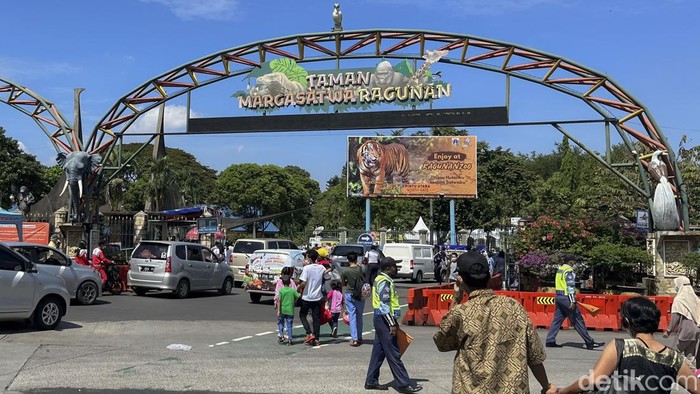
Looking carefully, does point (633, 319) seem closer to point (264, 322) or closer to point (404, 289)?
point (264, 322)

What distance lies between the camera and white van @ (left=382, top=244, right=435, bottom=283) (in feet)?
97.9

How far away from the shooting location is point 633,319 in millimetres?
4020

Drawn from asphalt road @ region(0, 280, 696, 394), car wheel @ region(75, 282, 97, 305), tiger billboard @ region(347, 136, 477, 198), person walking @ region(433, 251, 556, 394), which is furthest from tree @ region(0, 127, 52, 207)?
person walking @ region(433, 251, 556, 394)

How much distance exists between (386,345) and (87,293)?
37.3 feet

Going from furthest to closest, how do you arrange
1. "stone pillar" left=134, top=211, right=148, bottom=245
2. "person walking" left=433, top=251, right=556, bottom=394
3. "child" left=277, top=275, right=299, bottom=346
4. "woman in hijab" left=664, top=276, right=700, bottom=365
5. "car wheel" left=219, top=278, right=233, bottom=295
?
"stone pillar" left=134, top=211, right=148, bottom=245, "car wheel" left=219, top=278, right=233, bottom=295, "child" left=277, top=275, right=299, bottom=346, "woman in hijab" left=664, top=276, right=700, bottom=365, "person walking" left=433, top=251, right=556, bottom=394

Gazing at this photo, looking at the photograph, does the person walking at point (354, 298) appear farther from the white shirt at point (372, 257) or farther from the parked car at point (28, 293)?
the white shirt at point (372, 257)

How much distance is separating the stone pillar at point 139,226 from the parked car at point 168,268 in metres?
8.54

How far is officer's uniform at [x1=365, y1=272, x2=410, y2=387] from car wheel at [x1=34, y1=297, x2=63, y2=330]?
6.98m

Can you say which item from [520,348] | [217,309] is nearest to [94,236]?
[217,309]

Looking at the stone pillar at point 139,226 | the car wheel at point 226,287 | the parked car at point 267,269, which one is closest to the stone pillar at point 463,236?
the stone pillar at point 139,226

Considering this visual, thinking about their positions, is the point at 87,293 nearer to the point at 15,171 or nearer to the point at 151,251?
the point at 151,251

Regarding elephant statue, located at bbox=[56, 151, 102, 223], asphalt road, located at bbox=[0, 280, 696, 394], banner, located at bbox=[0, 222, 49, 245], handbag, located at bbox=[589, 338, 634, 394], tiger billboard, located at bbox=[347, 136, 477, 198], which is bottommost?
asphalt road, located at bbox=[0, 280, 696, 394]

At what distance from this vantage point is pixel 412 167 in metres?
41.4

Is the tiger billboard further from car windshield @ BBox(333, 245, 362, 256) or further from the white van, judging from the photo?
car windshield @ BBox(333, 245, 362, 256)
